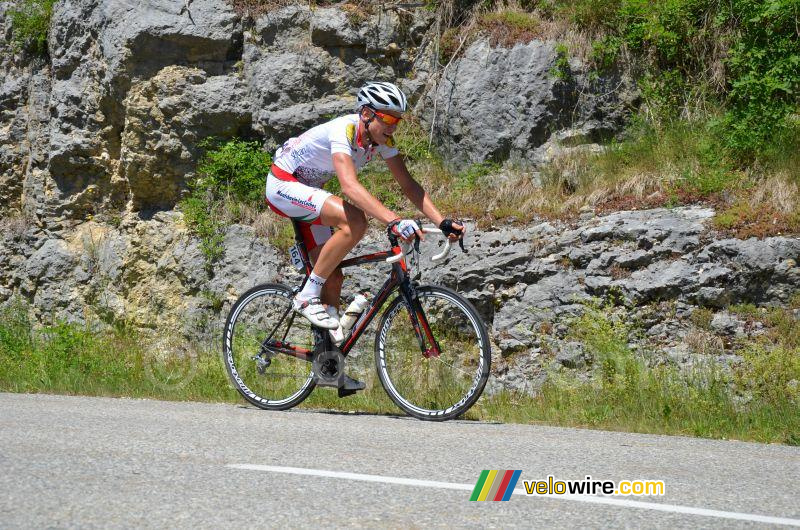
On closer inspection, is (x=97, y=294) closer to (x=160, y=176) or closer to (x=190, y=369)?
(x=160, y=176)

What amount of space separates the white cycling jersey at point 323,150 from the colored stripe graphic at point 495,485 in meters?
2.94

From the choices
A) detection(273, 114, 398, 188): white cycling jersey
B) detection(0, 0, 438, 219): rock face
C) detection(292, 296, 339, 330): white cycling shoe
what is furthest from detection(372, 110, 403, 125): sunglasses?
detection(0, 0, 438, 219): rock face

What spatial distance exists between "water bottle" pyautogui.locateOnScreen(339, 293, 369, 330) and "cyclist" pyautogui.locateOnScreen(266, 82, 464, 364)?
86 millimetres

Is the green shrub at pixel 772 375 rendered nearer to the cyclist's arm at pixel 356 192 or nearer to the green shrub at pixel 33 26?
the cyclist's arm at pixel 356 192

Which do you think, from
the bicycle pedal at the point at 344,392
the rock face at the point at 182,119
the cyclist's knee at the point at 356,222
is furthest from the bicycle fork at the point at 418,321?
the rock face at the point at 182,119

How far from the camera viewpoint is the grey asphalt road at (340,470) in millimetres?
3834

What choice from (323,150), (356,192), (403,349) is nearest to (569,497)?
(403,349)

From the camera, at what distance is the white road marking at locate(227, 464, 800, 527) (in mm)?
3877

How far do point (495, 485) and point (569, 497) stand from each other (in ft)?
1.22

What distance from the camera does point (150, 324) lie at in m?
12.6

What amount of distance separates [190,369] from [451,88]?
5.91 metres

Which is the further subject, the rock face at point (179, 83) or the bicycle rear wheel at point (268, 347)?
the rock face at point (179, 83)

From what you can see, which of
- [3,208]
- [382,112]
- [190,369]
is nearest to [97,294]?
[3,208]

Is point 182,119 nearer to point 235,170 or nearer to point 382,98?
point 235,170
